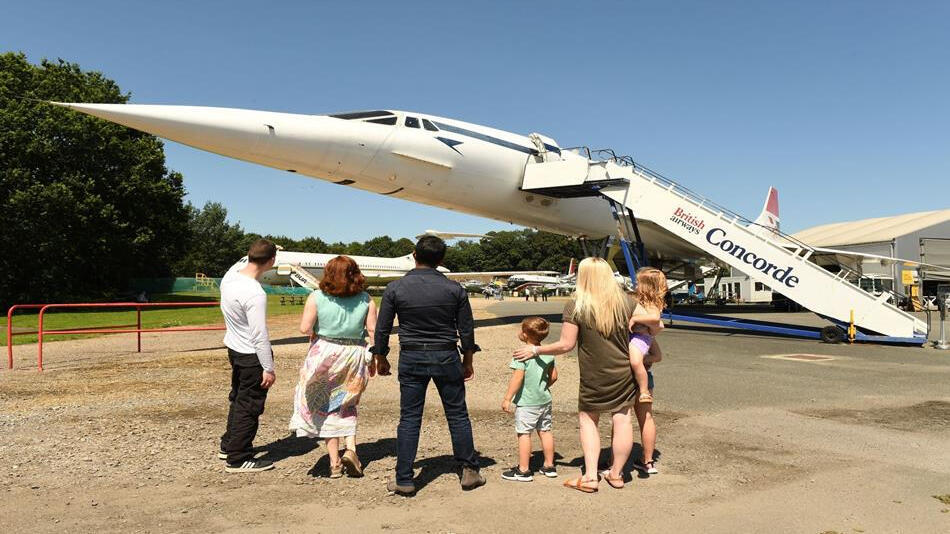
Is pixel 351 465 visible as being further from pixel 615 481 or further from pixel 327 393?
pixel 615 481

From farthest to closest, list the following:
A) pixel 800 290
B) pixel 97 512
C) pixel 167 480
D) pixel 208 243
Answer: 1. pixel 208 243
2. pixel 800 290
3. pixel 167 480
4. pixel 97 512

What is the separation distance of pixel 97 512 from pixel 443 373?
219 centimetres

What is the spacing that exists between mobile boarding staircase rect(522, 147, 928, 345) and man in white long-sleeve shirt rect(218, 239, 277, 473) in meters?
11.1

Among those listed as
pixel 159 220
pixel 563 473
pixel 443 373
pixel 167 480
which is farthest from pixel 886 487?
pixel 159 220

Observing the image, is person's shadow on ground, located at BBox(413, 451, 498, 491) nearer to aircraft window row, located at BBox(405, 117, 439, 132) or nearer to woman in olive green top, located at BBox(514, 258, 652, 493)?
woman in olive green top, located at BBox(514, 258, 652, 493)

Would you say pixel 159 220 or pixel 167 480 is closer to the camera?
pixel 167 480

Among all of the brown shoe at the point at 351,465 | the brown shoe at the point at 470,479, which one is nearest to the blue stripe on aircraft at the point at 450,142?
the brown shoe at the point at 351,465

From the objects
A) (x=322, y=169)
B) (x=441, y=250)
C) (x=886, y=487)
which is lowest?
(x=886, y=487)

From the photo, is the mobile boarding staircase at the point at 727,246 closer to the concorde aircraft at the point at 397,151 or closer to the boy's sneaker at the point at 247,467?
the concorde aircraft at the point at 397,151

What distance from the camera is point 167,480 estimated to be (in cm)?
412

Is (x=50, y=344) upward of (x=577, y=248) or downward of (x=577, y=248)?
downward

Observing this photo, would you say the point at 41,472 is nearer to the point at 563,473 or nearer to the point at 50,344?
the point at 563,473

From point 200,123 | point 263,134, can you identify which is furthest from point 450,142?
point 200,123

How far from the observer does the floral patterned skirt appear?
4309 mm
